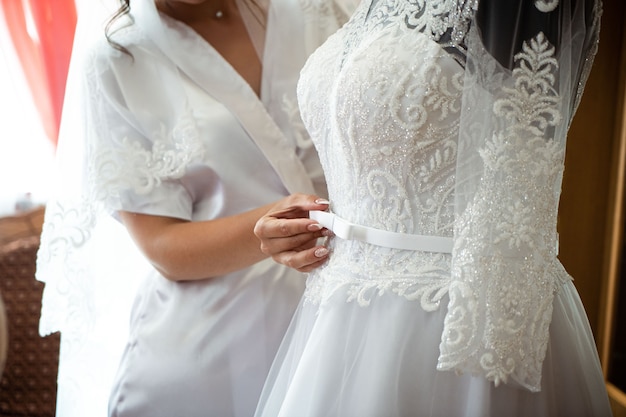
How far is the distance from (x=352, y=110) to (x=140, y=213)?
22.3 inches

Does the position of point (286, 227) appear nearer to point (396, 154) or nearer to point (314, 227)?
point (314, 227)

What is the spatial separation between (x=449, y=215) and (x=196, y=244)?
536 mm

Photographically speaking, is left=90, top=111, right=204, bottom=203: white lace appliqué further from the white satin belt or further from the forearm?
the white satin belt

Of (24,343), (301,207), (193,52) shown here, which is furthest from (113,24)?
(24,343)

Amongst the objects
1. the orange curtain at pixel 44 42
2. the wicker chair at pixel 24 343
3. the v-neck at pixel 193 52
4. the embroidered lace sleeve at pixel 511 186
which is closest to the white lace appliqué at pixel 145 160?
the v-neck at pixel 193 52

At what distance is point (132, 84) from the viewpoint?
4.36 feet

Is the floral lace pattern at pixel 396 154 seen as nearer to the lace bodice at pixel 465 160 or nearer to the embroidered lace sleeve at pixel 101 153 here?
the lace bodice at pixel 465 160

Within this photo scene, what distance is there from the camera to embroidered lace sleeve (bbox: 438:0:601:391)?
80 centimetres

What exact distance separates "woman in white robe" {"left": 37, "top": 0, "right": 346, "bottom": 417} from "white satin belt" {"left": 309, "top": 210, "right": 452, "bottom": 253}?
0.95ft

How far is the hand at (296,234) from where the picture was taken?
102cm

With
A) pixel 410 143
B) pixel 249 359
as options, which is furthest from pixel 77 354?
pixel 410 143

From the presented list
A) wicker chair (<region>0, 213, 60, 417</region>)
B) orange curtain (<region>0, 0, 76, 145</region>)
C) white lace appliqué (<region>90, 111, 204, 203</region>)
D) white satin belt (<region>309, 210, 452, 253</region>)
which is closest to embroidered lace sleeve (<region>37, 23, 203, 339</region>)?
white lace appliqué (<region>90, 111, 204, 203</region>)

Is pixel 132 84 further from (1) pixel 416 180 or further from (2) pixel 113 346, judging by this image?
(1) pixel 416 180

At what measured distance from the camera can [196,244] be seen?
128 centimetres
